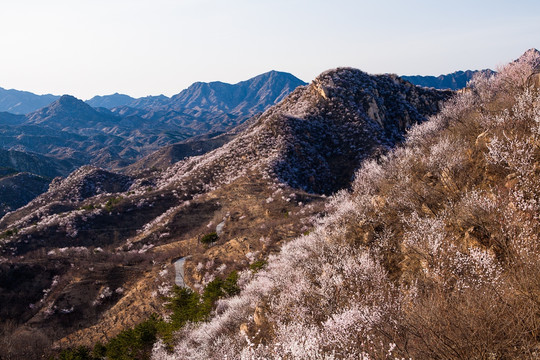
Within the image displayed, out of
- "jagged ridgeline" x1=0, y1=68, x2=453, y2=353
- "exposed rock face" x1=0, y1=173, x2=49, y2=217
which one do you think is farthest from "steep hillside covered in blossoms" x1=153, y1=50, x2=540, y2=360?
"exposed rock face" x1=0, y1=173, x2=49, y2=217

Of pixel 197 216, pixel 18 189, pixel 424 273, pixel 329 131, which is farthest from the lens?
pixel 18 189

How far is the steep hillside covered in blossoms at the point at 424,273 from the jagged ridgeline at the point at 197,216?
31.3 ft

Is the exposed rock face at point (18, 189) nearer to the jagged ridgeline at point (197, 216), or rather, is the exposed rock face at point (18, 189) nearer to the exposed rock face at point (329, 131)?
the jagged ridgeline at point (197, 216)

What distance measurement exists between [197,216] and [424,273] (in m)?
47.4

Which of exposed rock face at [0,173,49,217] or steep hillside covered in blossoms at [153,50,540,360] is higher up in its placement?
steep hillside covered in blossoms at [153,50,540,360]

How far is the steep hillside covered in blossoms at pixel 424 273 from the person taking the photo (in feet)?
23.9

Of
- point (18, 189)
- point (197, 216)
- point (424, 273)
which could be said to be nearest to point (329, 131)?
point (197, 216)

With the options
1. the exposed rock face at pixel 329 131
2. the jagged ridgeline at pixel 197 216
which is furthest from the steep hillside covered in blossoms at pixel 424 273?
the exposed rock face at pixel 329 131

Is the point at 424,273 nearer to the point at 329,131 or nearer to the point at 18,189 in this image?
the point at 329,131

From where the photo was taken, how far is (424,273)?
1155 centimetres

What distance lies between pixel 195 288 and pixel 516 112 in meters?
31.8

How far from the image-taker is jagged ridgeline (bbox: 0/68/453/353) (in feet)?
110

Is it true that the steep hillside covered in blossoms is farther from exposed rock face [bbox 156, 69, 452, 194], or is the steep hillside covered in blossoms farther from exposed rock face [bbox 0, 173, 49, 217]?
exposed rock face [bbox 0, 173, 49, 217]

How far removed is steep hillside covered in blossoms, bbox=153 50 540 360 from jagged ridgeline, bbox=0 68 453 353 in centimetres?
954
